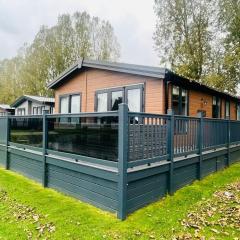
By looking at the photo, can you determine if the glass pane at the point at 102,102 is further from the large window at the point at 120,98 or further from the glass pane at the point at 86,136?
the glass pane at the point at 86,136

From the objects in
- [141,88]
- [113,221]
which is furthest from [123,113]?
[141,88]

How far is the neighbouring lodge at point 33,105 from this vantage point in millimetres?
21150

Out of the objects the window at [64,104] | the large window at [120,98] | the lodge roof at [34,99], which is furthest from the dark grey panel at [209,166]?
the lodge roof at [34,99]

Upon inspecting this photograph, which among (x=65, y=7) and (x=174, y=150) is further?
(x=65, y=7)

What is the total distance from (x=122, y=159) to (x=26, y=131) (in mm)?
4287

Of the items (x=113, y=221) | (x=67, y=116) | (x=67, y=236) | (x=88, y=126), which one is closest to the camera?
(x=67, y=236)

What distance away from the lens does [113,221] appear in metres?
4.52

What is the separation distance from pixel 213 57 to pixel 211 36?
1.71m

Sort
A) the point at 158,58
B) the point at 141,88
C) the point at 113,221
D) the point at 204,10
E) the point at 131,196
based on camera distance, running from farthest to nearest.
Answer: the point at 158,58
the point at 204,10
the point at 141,88
the point at 131,196
the point at 113,221

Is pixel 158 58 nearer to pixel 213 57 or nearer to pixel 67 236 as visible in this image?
pixel 213 57

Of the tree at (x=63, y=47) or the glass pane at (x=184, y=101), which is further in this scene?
the tree at (x=63, y=47)

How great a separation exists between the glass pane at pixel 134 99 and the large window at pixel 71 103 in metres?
3.49

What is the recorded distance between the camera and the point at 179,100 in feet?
35.1

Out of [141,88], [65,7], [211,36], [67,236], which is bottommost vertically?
[67,236]
